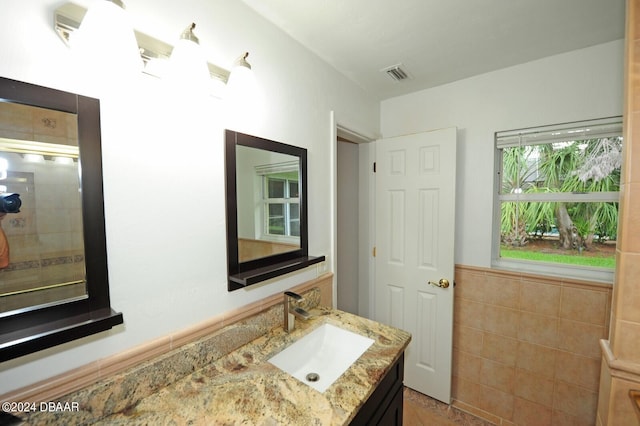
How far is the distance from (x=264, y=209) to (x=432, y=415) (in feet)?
6.17

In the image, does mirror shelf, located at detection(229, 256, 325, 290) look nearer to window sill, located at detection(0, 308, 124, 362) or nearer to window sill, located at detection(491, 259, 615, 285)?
window sill, located at detection(0, 308, 124, 362)

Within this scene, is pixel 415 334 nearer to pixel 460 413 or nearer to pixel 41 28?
pixel 460 413

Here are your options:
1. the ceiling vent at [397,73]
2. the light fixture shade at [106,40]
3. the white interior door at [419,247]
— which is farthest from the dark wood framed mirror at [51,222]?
the white interior door at [419,247]

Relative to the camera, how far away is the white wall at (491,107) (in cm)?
142

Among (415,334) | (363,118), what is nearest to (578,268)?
(415,334)

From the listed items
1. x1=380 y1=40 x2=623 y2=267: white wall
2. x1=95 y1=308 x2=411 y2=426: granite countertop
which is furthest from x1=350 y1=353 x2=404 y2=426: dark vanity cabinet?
x1=380 y1=40 x2=623 y2=267: white wall

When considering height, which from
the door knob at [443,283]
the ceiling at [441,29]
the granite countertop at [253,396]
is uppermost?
the ceiling at [441,29]

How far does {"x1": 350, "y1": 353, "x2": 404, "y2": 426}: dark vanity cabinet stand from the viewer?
2.94ft

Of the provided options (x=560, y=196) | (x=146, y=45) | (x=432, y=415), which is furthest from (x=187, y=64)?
(x=432, y=415)

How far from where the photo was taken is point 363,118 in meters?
1.95

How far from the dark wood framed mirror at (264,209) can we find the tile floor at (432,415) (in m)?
1.41

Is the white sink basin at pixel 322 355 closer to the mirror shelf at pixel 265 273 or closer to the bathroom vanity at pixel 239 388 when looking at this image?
the bathroom vanity at pixel 239 388

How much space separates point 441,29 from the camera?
4.17 ft

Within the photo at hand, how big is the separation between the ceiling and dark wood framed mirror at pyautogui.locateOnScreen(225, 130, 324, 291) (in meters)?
0.61
